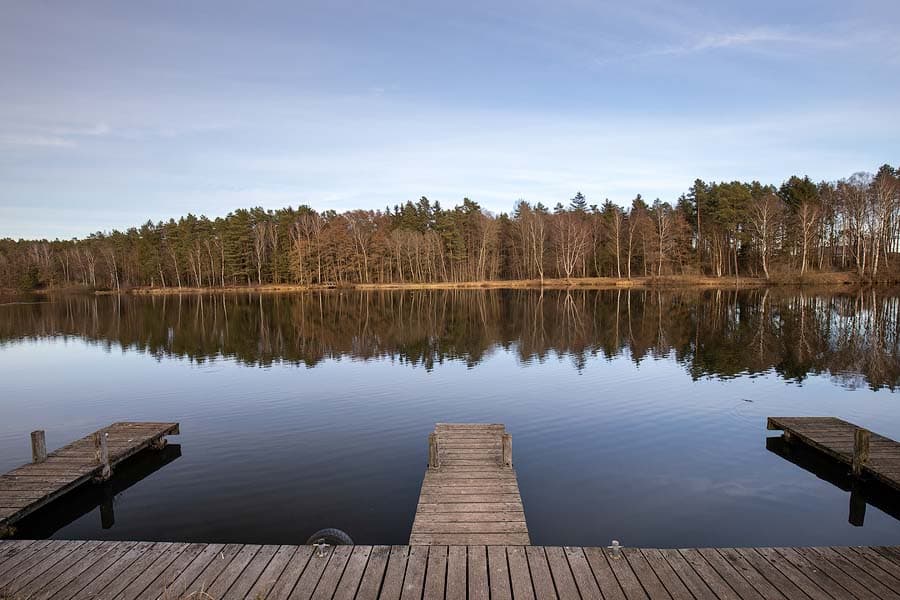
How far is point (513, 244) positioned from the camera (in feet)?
314

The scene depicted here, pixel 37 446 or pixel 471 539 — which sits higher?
pixel 37 446

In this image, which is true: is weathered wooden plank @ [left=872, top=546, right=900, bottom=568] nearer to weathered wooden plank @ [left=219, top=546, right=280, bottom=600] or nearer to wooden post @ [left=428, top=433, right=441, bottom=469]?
A: wooden post @ [left=428, top=433, right=441, bottom=469]

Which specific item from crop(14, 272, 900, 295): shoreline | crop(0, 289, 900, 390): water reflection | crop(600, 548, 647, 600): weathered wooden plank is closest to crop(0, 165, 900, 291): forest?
crop(14, 272, 900, 295): shoreline

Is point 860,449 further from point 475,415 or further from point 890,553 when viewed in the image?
point 475,415

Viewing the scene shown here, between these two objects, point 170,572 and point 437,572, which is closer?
point 437,572

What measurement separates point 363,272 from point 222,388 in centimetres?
7848

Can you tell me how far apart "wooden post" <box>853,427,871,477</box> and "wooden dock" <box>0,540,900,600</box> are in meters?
5.18

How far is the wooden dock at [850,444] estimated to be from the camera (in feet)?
36.8

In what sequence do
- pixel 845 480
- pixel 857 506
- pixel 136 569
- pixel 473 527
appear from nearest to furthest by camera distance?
pixel 136 569 < pixel 473 527 < pixel 857 506 < pixel 845 480

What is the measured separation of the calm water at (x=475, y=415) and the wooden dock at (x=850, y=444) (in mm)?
624

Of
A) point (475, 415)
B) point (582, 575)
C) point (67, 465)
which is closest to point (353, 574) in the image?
point (582, 575)

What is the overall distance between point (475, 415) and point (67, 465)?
Result: 37.4ft

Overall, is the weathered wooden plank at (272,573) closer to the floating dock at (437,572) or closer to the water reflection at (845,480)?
the floating dock at (437,572)

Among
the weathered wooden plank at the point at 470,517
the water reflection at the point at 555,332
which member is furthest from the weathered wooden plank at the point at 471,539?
the water reflection at the point at 555,332
